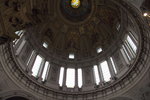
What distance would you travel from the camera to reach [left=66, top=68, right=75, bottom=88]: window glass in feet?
66.4

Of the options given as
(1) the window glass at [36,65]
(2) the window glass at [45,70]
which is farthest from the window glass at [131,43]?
(1) the window glass at [36,65]

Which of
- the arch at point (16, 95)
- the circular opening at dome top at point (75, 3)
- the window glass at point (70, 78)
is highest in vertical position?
the circular opening at dome top at point (75, 3)

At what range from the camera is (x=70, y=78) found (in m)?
21.2

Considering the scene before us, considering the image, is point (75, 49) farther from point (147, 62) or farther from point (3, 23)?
point (3, 23)

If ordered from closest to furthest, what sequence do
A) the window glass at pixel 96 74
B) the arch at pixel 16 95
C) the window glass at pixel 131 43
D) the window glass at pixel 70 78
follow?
the arch at pixel 16 95
the window glass at pixel 131 43
the window glass at pixel 96 74
the window glass at pixel 70 78

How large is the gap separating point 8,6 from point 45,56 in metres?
14.2

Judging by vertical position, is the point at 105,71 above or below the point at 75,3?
below

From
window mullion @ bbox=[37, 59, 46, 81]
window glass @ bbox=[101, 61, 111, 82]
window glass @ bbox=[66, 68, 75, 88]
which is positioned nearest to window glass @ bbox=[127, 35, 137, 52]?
window glass @ bbox=[101, 61, 111, 82]

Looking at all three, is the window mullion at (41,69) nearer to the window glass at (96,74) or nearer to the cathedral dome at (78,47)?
the cathedral dome at (78,47)

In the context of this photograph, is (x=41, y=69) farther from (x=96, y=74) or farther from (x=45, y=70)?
(x=96, y=74)

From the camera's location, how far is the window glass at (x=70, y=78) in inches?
797

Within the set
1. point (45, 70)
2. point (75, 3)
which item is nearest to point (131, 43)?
point (45, 70)

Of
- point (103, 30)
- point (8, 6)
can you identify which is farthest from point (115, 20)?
point (8, 6)

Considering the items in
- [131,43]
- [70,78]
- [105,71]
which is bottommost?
[70,78]
